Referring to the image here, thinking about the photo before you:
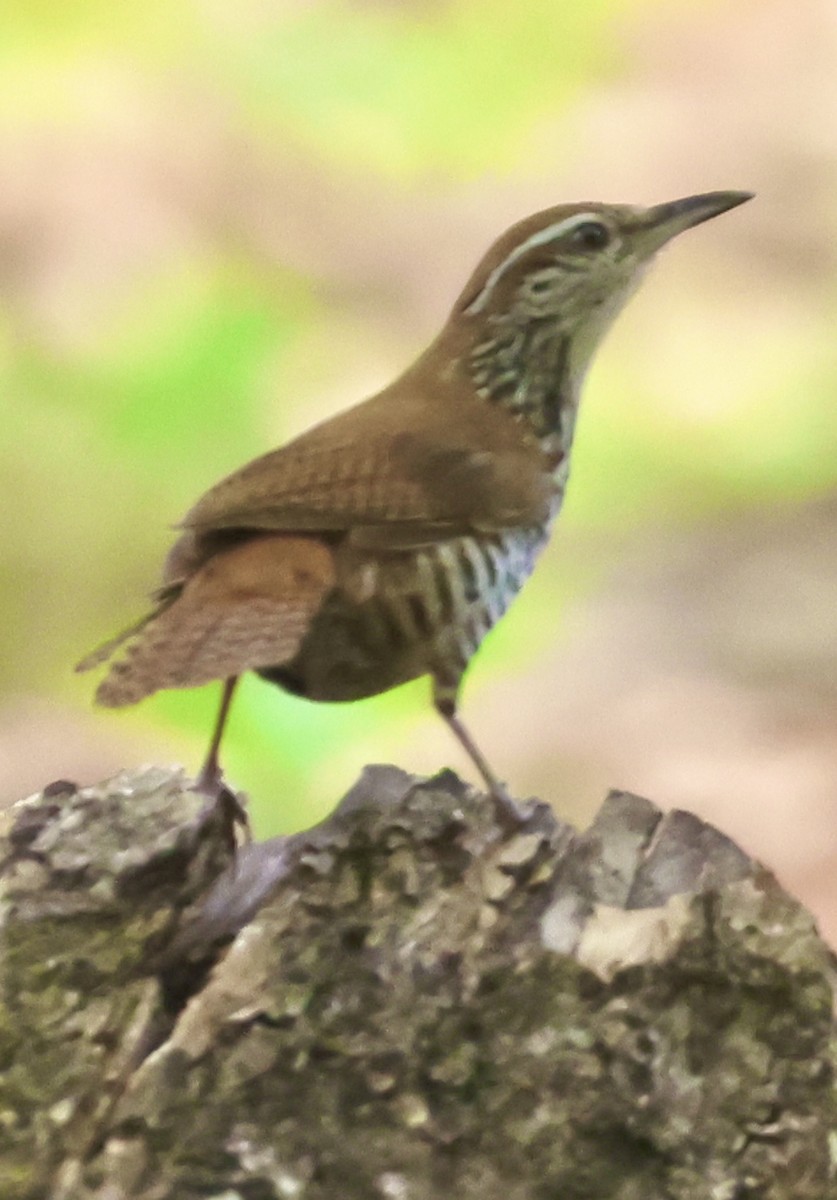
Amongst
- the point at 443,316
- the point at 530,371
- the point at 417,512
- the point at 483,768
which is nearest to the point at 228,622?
the point at 417,512

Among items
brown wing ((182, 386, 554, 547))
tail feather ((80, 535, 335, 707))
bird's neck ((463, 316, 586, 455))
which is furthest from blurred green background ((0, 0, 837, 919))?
tail feather ((80, 535, 335, 707))

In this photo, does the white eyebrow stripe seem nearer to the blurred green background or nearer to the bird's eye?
the bird's eye

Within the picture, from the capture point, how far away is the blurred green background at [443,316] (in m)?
2.34

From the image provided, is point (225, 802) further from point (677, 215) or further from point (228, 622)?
point (677, 215)

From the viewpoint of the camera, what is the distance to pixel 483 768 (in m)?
1.53

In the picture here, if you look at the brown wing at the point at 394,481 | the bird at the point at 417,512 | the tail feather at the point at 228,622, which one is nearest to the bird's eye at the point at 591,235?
the bird at the point at 417,512

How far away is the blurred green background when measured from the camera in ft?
7.68

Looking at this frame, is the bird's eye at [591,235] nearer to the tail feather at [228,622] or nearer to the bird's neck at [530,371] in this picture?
the bird's neck at [530,371]

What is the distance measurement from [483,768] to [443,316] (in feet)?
3.70

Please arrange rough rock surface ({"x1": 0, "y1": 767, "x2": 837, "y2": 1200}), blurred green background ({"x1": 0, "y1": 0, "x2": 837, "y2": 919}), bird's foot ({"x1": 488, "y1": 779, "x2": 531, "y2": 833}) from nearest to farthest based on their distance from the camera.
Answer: rough rock surface ({"x1": 0, "y1": 767, "x2": 837, "y2": 1200})
bird's foot ({"x1": 488, "y1": 779, "x2": 531, "y2": 833})
blurred green background ({"x1": 0, "y1": 0, "x2": 837, "y2": 919})

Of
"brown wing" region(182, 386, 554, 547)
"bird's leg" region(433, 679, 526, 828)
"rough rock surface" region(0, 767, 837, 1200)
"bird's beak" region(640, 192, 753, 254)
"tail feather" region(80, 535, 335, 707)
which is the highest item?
"bird's beak" region(640, 192, 753, 254)

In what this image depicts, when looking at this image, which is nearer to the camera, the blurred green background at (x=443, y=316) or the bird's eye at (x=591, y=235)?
the bird's eye at (x=591, y=235)

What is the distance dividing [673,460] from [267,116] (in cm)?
103

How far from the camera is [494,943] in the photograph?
1.28 meters
